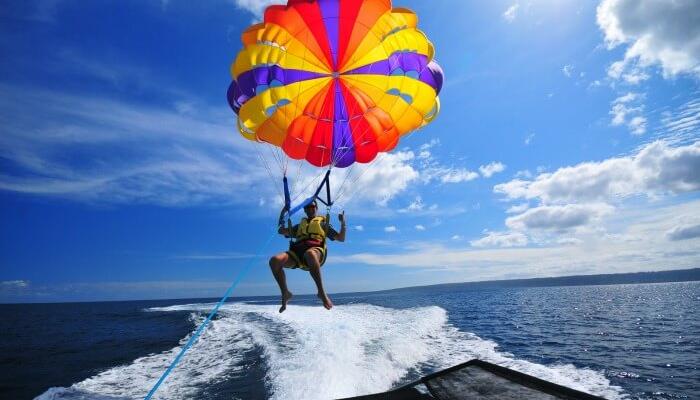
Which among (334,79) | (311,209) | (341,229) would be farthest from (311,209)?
(334,79)

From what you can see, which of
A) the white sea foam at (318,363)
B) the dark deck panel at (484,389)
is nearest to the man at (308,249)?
the dark deck panel at (484,389)

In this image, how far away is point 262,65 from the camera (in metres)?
8.12

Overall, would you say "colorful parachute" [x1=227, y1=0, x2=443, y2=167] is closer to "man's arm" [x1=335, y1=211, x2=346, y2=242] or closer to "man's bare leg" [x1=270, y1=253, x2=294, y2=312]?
"man's arm" [x1=335, y1=211, x2=346, y2=242]

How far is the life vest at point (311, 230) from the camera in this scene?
6.59 m

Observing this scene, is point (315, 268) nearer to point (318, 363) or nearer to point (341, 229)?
point (341, 229)

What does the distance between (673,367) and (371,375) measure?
529 inches

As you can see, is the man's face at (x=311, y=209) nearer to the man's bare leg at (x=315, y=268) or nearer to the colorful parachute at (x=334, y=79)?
the man's bare leg at (x=315, y=268)

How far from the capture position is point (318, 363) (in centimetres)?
1355

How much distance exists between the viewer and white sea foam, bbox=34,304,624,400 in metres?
11.7

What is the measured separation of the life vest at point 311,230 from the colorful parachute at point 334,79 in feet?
9.37

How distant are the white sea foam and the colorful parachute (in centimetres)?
742

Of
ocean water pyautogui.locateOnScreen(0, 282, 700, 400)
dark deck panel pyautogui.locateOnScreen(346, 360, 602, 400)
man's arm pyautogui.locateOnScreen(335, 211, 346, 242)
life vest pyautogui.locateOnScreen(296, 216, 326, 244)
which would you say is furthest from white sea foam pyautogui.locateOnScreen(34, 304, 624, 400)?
dark deck panel pyautogui.locateOnScreen(346, 360, 602, 400)

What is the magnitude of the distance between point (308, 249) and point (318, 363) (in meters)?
8.98

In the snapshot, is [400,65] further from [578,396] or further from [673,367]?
[673,367]
